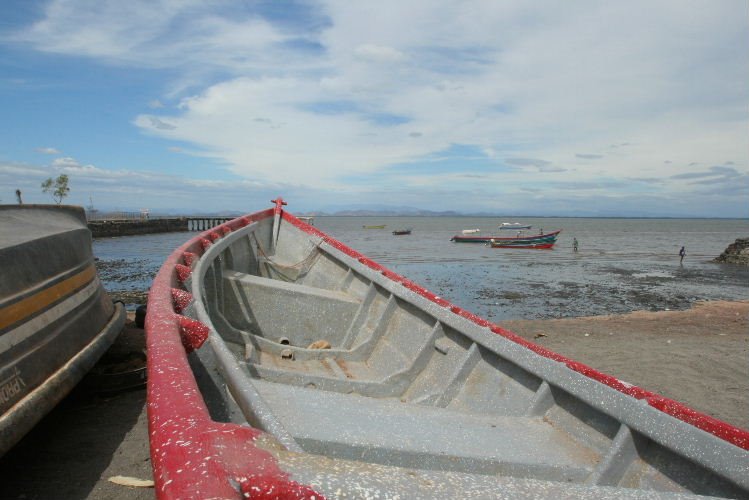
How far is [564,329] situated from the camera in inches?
472

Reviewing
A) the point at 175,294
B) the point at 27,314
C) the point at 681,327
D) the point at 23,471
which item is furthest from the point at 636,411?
the point at 681,327

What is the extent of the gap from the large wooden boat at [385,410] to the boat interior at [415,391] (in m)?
0.01

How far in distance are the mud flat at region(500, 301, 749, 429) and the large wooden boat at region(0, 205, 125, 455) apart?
7710 mm

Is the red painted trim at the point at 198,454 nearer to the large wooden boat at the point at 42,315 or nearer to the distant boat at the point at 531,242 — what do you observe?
the large wooden boat at the point at 42,315

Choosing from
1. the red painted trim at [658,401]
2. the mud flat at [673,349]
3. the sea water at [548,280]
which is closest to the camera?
the red painted trim at [658,401]

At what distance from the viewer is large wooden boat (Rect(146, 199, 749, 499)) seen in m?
1.17

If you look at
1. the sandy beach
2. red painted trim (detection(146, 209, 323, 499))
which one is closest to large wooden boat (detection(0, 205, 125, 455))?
the sandy beach

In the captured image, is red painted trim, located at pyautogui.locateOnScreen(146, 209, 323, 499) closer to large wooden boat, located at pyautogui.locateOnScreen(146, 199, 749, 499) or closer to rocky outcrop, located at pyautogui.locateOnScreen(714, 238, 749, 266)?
large wooden boat, located at pyautogui.locateOnScreen(146, 199, 749, 499)

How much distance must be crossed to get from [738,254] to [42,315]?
3795 centimetres

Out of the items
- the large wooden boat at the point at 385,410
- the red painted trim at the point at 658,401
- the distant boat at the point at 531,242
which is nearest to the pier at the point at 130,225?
the distant boat at the point at 531,242

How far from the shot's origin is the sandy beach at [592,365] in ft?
11.7

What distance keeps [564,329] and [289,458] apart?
12134 mm

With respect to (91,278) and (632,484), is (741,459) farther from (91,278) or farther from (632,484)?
(91,278)

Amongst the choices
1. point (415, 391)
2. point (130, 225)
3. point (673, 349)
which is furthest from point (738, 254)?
point (130, 225)
